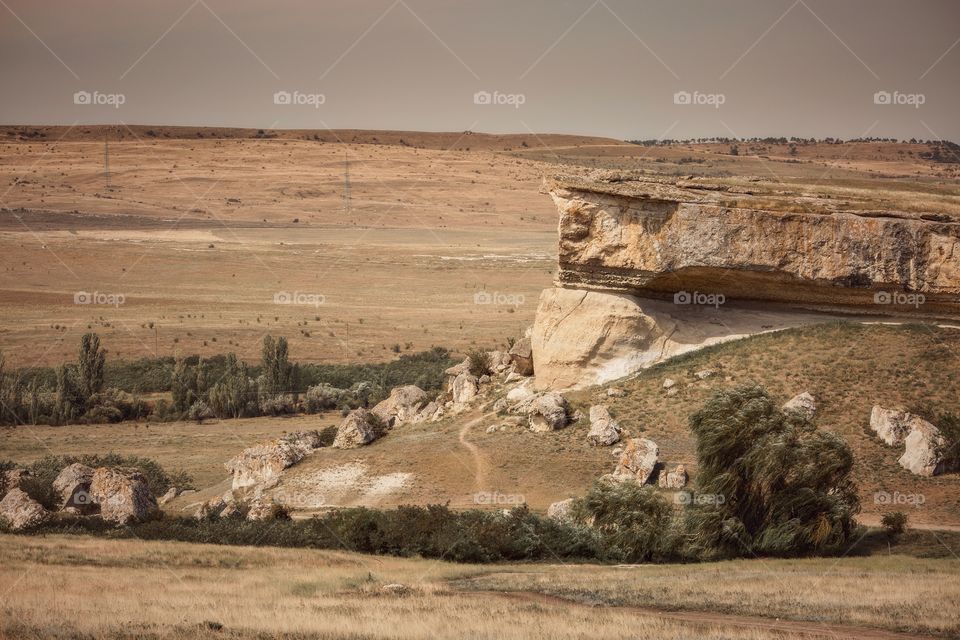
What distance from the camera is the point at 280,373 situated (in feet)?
163

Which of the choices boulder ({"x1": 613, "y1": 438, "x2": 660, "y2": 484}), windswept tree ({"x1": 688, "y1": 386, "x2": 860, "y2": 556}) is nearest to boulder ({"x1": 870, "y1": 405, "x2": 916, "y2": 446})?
windswept tree ({"x1": 688, "y1": 386, "x2": 860, "y2": 556})

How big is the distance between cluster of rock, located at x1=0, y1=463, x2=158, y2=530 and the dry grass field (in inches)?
112

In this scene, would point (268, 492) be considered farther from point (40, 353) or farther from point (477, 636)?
point (40, 353)

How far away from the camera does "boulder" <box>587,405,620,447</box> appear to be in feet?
96.0

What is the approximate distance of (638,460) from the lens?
1093 inches

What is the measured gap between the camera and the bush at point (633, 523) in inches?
949

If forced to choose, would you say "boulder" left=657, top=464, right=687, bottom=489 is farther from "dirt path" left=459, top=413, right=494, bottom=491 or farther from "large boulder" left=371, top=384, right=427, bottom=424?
"large boulder" left=371, top=384, right=427, bottom=424

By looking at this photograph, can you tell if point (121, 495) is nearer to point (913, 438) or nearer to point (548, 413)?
point (548, 413)

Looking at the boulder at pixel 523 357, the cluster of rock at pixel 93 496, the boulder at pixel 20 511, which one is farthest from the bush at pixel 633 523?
the boulder at pixel 20 511

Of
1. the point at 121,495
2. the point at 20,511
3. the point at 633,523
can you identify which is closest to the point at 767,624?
the point at 633,523

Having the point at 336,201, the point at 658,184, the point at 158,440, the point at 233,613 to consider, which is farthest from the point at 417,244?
the point at 233,613

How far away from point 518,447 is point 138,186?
328ft

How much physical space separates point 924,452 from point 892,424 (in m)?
1.28

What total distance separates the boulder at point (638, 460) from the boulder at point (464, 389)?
24.9 ft
